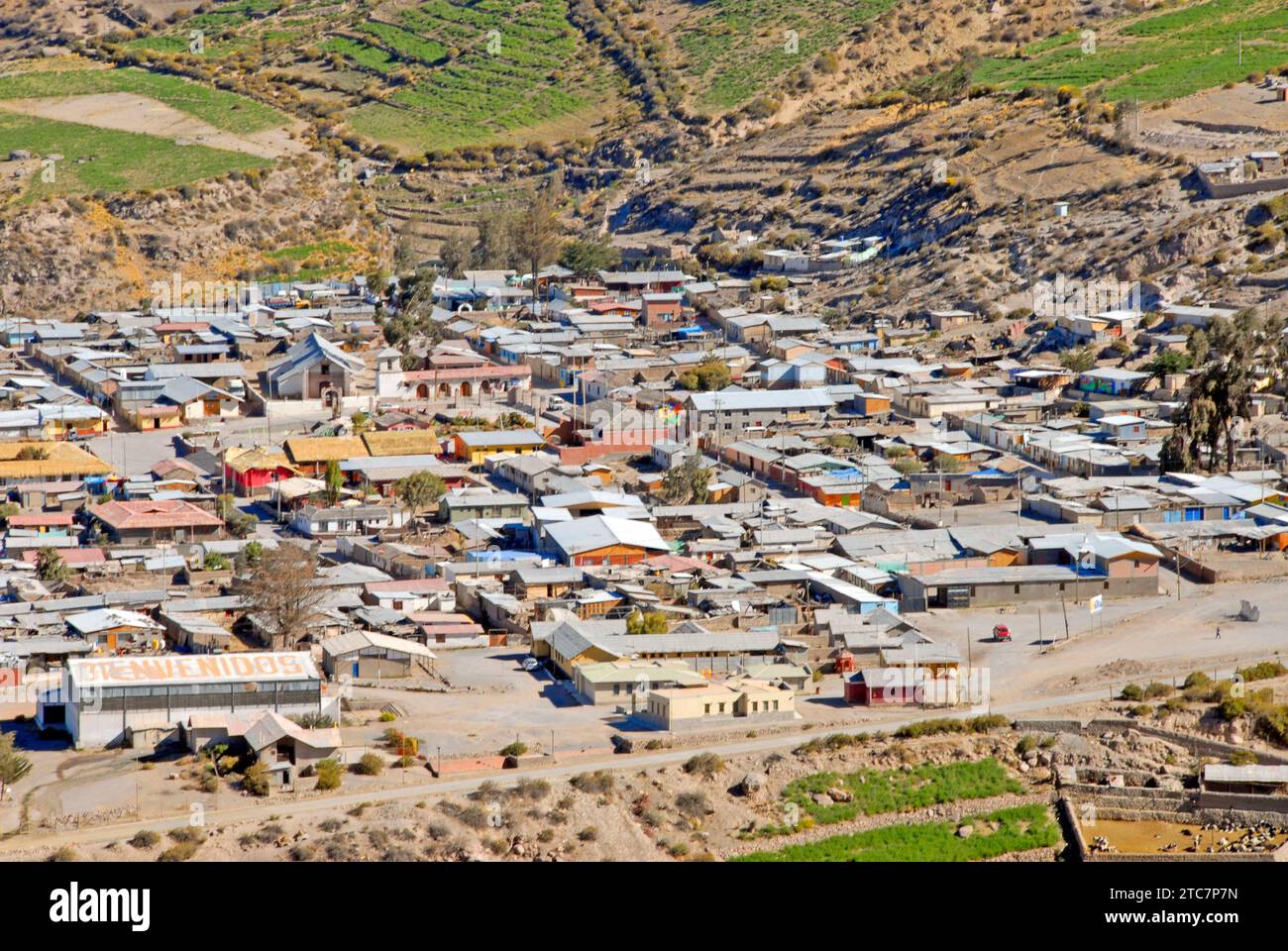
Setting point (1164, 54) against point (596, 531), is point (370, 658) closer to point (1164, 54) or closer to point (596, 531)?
point (596, 531)

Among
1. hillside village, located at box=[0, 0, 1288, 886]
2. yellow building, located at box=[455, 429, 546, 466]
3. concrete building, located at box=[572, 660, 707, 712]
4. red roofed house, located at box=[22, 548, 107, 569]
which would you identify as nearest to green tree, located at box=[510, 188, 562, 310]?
hillside village, located at box=[0, 0, 1288, 886]

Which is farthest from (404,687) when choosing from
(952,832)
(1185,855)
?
(1185,855)

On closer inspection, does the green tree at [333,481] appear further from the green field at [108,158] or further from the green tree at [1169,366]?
the green field at [108,158]

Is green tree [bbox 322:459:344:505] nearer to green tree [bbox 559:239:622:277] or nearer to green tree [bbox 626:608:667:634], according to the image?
green tree [bbox 626:608:667:634]

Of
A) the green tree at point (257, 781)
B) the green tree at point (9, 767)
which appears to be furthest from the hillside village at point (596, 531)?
the green tree at point (9, 767)

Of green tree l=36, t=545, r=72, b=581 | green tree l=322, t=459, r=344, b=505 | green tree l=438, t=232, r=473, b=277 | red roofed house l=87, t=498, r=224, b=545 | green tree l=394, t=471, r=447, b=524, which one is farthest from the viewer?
green tree l=438, t=232, r=473, b=277

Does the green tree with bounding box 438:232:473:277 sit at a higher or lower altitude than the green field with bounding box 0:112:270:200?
lower
